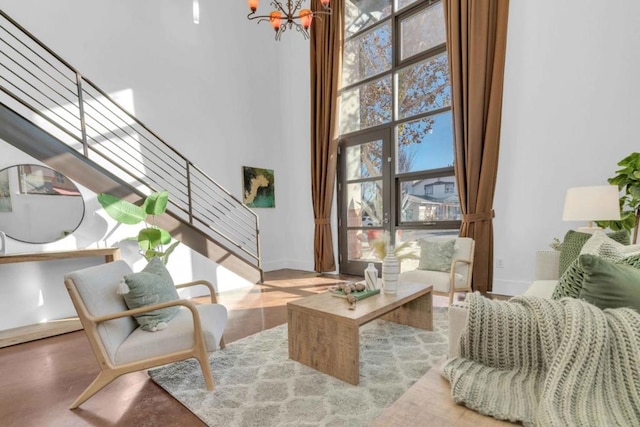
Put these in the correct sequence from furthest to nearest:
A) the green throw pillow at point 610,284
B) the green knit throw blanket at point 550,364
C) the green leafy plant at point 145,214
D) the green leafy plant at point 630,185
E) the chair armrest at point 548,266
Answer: the green leafy plant at point 145,214 < the chair armrest at point 548,266 < the green leafy plant at point 630,185 < the green throw pillow at point 610,284 < the green knit throw blanket at point 550,364

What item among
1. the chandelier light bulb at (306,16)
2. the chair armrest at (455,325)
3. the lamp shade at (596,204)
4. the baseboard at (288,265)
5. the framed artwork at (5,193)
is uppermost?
the chandelier light bulb at (306,16)

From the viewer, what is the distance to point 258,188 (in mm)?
6098

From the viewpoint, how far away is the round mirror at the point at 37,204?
3352 millimetres

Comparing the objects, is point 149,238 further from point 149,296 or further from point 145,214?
point 149,296

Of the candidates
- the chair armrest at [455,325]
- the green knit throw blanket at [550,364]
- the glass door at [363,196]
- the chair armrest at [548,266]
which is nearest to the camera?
the green knit throw blanket at [550,364]

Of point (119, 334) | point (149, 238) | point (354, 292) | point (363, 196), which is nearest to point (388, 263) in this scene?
point (354, 292)

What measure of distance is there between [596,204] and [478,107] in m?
1.77

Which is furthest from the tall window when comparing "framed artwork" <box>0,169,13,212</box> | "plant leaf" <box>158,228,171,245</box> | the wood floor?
"framed artwork" <box>0,169,13,212</box>

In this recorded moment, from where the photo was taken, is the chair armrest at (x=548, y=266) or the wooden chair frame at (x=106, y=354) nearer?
the wooden chair frame at (x=106, y=354)

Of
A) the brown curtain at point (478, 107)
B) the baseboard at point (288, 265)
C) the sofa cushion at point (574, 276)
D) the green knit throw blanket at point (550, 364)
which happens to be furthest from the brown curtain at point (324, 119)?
the green knit throw blanket at point (550, 364)

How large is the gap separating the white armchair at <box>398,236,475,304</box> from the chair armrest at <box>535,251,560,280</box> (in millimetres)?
642

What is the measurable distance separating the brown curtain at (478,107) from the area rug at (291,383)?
166 centimetres

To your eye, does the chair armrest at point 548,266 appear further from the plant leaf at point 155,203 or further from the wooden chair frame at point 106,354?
the plant leaf at point 155,203

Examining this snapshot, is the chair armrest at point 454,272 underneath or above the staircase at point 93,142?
underneath
